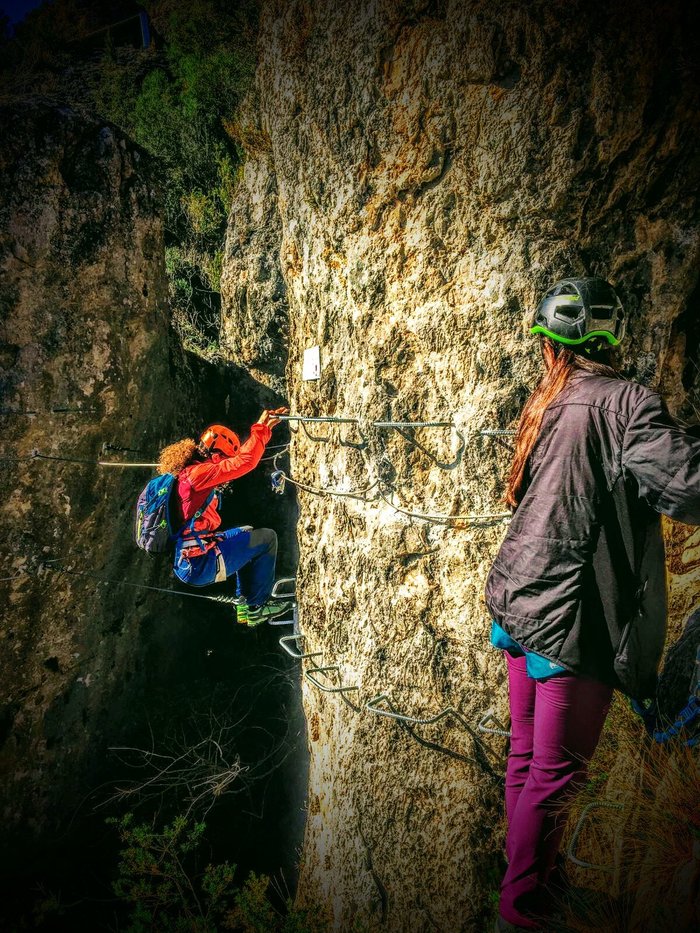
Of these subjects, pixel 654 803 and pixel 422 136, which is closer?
pixel 654 803

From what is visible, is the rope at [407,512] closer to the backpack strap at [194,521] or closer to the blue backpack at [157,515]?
the backpack strap at [194,521]

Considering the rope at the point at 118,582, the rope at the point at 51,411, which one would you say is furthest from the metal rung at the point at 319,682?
the rope at the point at 51,411

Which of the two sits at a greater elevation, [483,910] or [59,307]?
[59,307]

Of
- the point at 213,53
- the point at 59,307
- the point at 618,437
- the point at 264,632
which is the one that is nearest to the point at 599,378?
the point at 618,437

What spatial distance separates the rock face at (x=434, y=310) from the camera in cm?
263

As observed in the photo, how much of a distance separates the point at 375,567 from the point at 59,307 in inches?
144

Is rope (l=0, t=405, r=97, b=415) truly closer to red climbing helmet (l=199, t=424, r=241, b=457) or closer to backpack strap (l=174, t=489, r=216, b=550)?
red climbing helmet (l=199, t=424, r=241, b=457)

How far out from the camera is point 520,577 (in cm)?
192

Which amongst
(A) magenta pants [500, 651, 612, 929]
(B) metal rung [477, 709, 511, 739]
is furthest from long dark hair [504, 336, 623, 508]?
(B) metal rung [477, 709, 511, 739]

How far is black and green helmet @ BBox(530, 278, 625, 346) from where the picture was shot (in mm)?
1975

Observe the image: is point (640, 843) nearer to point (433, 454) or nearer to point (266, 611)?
point (433, 454)

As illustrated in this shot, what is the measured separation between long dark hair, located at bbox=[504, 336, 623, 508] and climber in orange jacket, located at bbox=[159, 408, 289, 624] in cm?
194

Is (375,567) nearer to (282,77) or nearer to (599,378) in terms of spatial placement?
(599,378)

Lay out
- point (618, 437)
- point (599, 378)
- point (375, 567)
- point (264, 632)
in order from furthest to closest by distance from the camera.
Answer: point (264, 632), point (375, 567), point (599, 378), point (618, 437)
